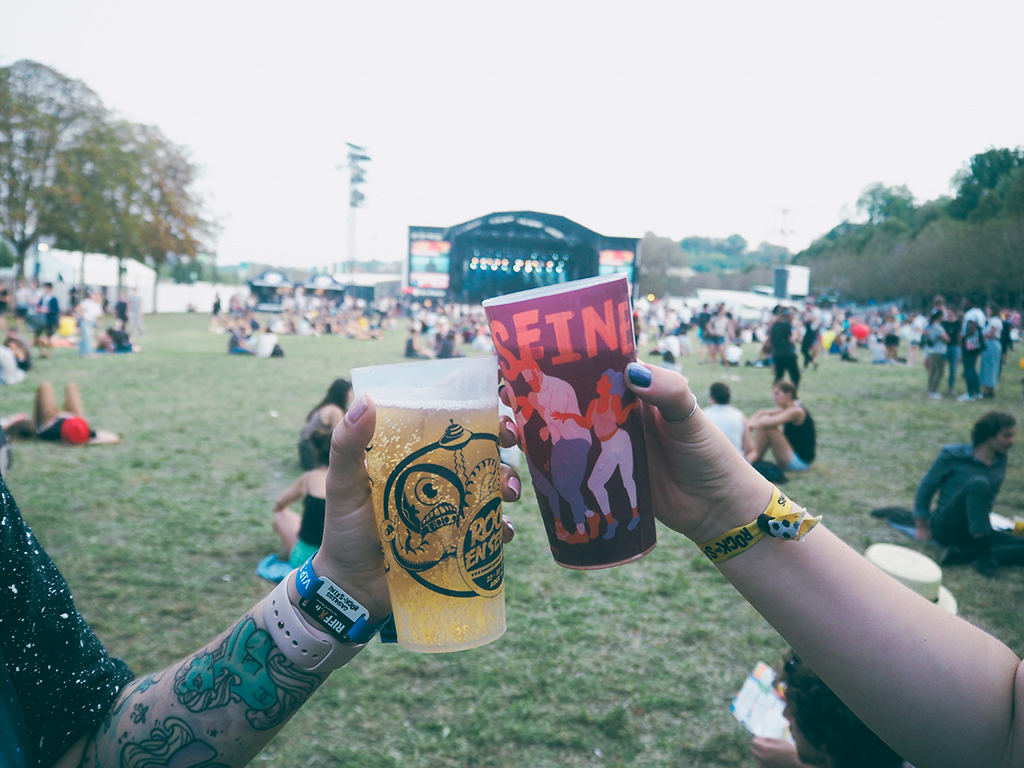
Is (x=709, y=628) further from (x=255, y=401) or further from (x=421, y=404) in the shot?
(x=255, y=401)

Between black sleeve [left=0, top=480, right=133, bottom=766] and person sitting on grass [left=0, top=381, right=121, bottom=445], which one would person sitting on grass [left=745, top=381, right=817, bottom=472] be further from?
person sitting on grass [left=0, top=381, right=121, bottom=445]

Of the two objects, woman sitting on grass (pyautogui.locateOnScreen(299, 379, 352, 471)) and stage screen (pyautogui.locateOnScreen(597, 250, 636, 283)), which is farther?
stage screen (pyautogui.locateOnScreen(597, 250, 636, 283))

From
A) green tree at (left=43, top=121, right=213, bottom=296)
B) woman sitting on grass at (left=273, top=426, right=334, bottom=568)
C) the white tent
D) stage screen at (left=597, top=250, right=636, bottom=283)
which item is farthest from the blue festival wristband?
stage screen at (left=597, top=250, right=636, bottom=283)

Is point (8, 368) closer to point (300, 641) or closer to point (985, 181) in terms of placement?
point (300, 641)

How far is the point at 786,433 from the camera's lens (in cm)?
703

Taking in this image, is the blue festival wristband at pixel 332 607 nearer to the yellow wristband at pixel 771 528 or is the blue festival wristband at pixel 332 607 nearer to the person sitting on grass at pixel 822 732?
the yellow wristband at pixel 771 528

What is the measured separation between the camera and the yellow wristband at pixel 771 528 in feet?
3.70

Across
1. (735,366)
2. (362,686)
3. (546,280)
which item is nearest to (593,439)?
(362,686)

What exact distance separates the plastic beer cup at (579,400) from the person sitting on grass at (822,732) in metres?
1.07

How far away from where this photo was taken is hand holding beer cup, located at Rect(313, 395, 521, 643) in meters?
1.08

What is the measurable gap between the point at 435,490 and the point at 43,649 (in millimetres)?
667

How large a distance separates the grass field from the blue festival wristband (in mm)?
1884

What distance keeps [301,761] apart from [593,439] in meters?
2.35

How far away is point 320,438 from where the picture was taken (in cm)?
447
